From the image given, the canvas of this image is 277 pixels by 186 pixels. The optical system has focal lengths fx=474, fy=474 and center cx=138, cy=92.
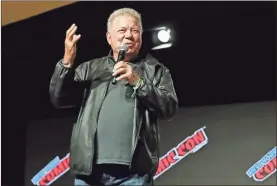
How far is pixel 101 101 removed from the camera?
115cm

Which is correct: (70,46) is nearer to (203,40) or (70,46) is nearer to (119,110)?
(119,110)

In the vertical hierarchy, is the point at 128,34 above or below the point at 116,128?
above

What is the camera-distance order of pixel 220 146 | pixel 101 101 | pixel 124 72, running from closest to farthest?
pixel 124 72
pixel 101 101
pixel 220 146

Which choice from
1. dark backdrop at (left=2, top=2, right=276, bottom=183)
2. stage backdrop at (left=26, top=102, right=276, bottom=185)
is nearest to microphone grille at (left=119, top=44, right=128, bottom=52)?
dark backdrop at (left=2, top=2, right=276, bottom=183)

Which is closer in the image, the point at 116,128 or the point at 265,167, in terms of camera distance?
the point at 116,128

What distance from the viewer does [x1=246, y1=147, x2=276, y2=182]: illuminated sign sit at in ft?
10.0

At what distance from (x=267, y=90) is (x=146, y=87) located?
219 centimetres

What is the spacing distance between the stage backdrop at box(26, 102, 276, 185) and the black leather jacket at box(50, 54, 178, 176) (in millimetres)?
2067

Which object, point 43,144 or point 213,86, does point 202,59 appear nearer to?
point 213,86

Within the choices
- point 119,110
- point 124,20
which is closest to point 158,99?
point 119,110

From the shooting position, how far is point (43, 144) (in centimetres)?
380

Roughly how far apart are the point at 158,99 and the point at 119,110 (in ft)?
0.33

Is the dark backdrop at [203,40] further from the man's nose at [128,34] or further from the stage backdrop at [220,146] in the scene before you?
the man's nose at [128,34]

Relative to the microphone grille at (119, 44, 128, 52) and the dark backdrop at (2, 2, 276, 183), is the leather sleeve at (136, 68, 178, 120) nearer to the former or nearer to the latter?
the microphone grille at (119, 44, 128, 52)
